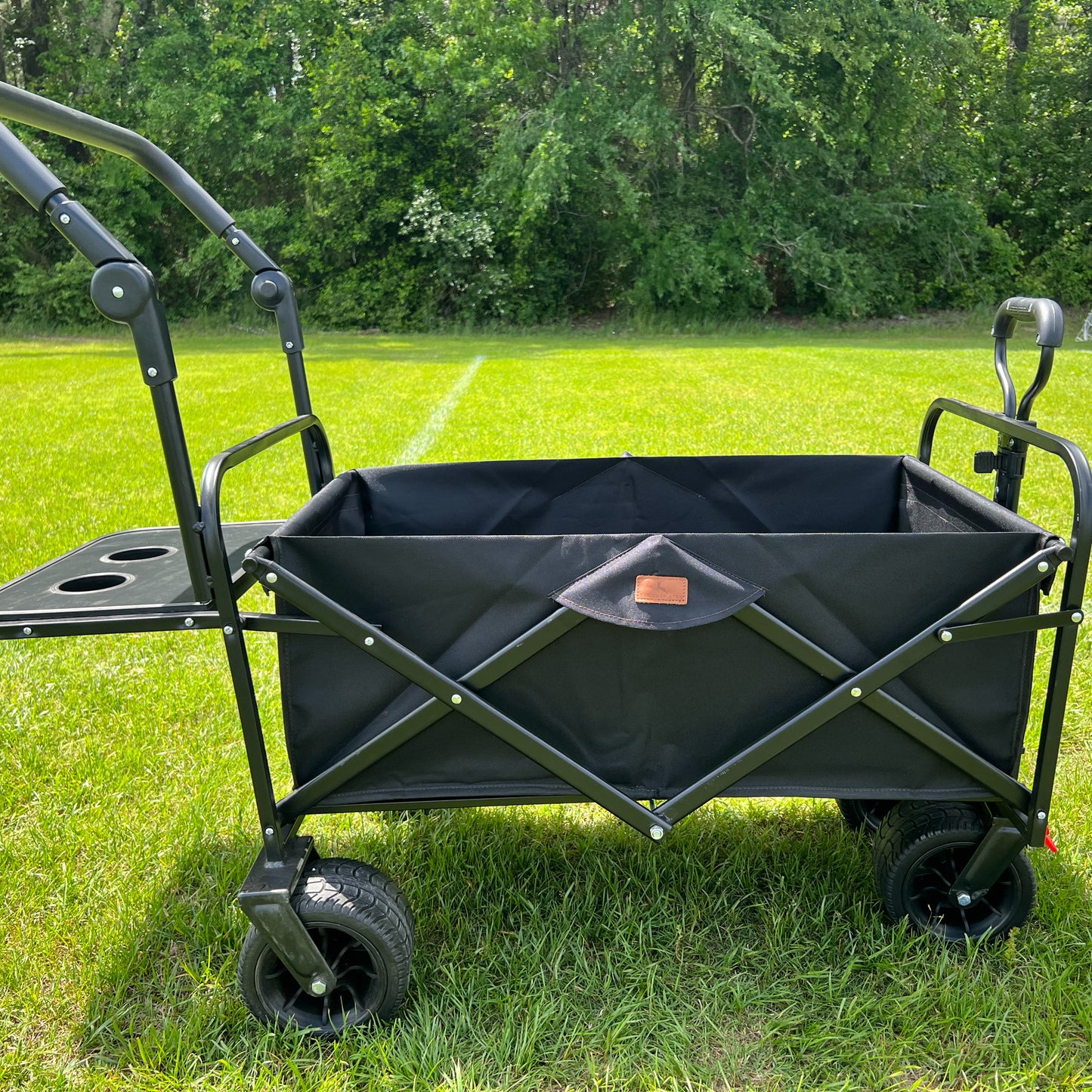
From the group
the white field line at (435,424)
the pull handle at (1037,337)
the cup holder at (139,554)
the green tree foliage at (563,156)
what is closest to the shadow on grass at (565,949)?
the cup holder at (139,554)

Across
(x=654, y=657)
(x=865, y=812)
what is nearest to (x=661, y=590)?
(x=654, y=657)

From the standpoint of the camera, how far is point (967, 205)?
17938 mm

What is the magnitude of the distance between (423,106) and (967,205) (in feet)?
31.3

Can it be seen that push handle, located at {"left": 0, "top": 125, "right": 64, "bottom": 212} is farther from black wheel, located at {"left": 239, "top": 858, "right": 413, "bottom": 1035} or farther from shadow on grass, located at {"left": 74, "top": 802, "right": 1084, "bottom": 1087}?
shadow on grass, located at {"left": 74, "top": 802, "right": 1084, "bottom": 1087}

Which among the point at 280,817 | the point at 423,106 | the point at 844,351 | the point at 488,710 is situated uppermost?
the point at 423,106

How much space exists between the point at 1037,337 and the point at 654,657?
0.97 metres

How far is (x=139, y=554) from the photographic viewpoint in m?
2.39

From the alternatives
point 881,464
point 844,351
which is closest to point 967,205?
point 844,351

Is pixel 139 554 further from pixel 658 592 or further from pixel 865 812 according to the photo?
pixel 865 812

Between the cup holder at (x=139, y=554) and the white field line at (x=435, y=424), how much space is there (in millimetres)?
2392

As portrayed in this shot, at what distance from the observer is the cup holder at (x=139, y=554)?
232 cm

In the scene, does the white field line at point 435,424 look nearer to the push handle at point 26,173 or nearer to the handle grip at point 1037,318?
the handle grip at point 1037,318

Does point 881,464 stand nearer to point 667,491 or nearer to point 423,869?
point 667,491

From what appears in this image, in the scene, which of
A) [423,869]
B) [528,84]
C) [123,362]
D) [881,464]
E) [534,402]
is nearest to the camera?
[423,869]
